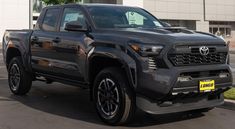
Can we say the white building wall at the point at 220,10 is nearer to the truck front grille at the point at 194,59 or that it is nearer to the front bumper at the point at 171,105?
the truck front grille at the point at 194,59

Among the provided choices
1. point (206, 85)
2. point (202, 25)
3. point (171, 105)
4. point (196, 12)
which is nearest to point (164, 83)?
point (171, 105)

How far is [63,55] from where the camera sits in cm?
756

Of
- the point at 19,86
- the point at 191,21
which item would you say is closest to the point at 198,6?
the point at 191,21

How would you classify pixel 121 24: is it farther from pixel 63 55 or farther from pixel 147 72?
pixel 147 72

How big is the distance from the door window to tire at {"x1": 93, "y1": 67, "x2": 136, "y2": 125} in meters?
1.15

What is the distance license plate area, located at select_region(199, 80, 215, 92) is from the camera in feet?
20.4

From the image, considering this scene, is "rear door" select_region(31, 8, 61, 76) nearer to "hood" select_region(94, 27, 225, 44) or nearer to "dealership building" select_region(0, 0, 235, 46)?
"hood" select_region(94, 27, 225, 44)

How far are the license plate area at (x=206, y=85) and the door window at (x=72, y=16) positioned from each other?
86.8 inches

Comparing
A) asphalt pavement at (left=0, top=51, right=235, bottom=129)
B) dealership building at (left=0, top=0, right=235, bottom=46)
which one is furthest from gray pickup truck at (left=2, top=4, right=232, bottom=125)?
dealership building at (left=0, top=0, right=235, bottom=46)

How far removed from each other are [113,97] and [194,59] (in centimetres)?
128

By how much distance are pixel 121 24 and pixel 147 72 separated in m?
1.61

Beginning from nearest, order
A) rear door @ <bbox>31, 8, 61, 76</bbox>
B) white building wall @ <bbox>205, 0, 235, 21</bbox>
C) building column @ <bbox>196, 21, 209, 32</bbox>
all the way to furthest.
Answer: rear door @ <bbox>31, 8, 61, 76</bbox>
building column @ <bbox>196, 21, 209, 32</bbox>
white building wall @ <bbox>205, 0, 235, 21</bbox>

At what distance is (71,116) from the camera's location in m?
7.28

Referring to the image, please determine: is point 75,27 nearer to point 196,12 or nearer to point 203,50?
point 203,50
